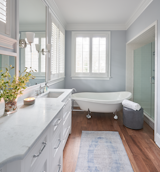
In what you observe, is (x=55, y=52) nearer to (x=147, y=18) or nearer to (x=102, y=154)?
(x=147, y=18)

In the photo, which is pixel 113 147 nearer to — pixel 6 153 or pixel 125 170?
pixel 125 170

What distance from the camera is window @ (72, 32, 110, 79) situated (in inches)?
179

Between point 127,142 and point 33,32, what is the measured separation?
2.35 m

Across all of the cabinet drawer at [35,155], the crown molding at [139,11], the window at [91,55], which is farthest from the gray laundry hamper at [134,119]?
the cabinet drawer at [35,155]

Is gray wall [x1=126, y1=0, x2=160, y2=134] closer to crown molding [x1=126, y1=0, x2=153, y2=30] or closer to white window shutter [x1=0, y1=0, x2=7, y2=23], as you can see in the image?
crown molding [x1=126, y1=0, x2=153, y2=30]

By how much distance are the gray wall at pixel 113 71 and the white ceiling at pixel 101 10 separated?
473 millimetres

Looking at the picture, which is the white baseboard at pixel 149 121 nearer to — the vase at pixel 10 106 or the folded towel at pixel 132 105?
the folded towel at pixel 132 105

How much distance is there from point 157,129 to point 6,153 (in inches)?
97.8

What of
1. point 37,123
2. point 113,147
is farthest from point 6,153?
point 113,147

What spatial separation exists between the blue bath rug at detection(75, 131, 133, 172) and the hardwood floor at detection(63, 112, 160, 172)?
0.27 feet

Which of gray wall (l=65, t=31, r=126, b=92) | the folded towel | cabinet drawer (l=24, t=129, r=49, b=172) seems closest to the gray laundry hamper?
the folded towel

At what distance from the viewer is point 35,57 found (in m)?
2.18

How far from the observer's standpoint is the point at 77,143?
2.45 meters

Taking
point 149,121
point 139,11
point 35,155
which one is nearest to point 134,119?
point 149,121
